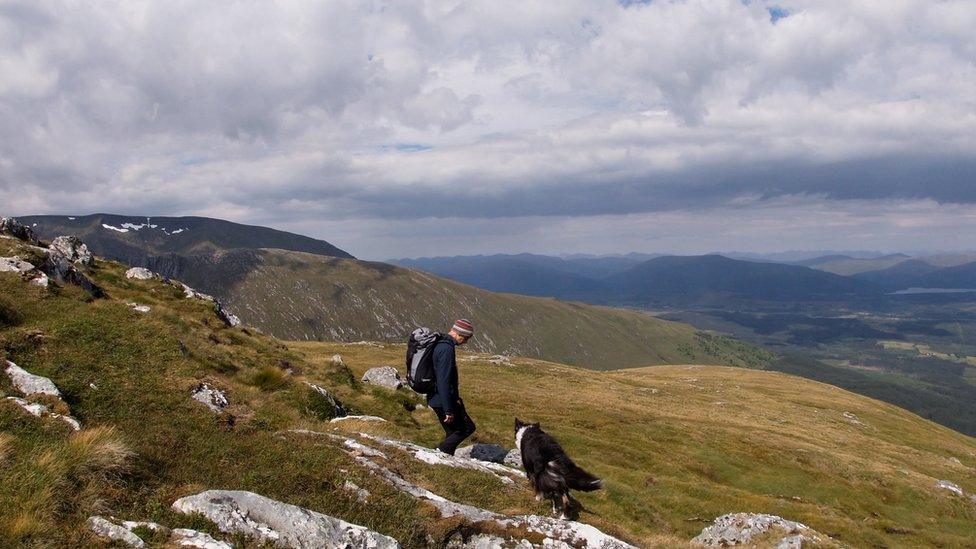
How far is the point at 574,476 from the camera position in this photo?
46.2 ft

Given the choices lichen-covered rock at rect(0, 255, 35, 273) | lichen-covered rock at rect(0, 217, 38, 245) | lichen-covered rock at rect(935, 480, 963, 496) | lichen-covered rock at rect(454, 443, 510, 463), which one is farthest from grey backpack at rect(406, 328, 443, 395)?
lichen-covered rock at rect(935, 480, 963, 496)

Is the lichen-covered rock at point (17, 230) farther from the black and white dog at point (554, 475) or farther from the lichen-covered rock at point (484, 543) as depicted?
the lichen-covered rock at point (484, 543)

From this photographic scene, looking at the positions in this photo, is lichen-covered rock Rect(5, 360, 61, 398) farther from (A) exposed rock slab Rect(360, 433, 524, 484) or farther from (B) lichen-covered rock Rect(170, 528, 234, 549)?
(A) exposed rock slab Rect(360, 433, 524, 484)

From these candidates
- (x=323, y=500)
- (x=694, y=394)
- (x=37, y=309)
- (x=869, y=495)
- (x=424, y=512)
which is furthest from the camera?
(x=694, y=394)

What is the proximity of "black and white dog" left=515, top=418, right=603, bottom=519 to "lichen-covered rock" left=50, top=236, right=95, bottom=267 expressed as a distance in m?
37.8

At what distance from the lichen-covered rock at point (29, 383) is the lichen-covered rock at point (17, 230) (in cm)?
2815

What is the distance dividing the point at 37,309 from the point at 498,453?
19425 millimetres

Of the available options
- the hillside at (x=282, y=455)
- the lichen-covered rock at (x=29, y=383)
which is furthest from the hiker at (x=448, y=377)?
the lichen-covered rock at (x=29, y=383)

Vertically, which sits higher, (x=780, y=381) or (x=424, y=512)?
(x=424, y=512)

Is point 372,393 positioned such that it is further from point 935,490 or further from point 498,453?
point 935,490

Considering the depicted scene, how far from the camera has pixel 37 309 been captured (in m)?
19.2

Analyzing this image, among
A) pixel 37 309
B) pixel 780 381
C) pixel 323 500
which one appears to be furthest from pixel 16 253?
pixel 780 381

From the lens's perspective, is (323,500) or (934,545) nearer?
(323,500)

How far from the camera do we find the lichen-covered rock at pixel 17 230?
33906 mm
